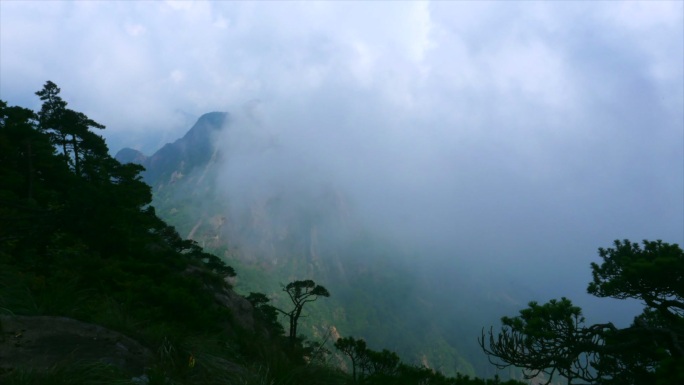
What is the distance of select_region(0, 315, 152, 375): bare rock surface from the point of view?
480 centimetres

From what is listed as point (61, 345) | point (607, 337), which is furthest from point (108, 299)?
point (607, 337)

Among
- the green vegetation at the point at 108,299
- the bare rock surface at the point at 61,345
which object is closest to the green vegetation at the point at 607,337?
the green vegetation at the point at 108,299

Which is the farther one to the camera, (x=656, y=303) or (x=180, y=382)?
(x=656, y=303)

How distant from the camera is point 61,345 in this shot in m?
5.22

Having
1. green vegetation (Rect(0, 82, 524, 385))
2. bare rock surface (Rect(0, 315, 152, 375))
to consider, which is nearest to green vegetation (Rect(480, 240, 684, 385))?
green vegetation (Rect(0, 82, 524, 385))

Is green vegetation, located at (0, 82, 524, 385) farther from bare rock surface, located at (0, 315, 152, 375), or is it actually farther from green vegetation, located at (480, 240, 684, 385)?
green vegetation, located at (480, 240, 684, 385)

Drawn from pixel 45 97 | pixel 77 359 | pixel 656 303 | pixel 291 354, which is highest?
pixel 45 97

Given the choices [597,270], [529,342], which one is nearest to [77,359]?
[529,342]

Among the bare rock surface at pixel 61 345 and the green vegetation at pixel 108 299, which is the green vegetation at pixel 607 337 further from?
the bare rock surface at pixel 61 345

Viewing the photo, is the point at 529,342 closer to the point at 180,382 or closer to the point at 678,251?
the point at 678,251

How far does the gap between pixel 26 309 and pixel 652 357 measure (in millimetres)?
11664

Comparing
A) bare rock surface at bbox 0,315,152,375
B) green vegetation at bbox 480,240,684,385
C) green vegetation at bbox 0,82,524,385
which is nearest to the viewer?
bare rock surface at bbox 0,315,152,375

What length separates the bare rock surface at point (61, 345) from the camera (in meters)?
4.80

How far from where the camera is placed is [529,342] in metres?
9.52
